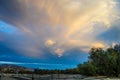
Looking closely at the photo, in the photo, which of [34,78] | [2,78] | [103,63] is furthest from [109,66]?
[2,78]

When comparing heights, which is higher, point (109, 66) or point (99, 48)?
point (99, 48)

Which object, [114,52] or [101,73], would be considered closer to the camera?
[101,73]

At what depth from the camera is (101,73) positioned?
185ft

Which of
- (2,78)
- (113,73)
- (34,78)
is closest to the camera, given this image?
(2,78)

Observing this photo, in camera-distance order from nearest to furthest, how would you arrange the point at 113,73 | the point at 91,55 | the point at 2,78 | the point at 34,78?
the point at 2,78
the point at 34,78
the point at 113,73
the point at 91,55

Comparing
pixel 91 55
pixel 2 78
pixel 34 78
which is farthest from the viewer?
pixel 91 55

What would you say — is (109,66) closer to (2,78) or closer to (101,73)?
(101,73)

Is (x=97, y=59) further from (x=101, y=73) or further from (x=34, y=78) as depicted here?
(x=34, y=78)

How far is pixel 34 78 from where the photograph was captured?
27.9m

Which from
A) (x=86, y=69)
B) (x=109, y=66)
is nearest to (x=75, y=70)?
(x=86, y=69)

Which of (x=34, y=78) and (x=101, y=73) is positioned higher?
(x=101, y=73)

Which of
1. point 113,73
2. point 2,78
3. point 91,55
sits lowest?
point 2,78

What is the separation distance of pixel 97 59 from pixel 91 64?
7.24ft

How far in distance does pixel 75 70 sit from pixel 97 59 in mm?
4934
